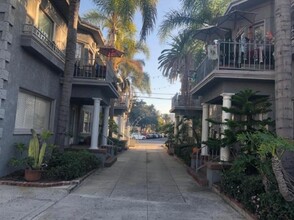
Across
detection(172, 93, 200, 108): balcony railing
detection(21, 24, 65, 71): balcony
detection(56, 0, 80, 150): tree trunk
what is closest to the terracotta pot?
detection(56, 0, 80, 150): tree trunk

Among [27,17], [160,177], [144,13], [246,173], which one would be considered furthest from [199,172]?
[27,17]

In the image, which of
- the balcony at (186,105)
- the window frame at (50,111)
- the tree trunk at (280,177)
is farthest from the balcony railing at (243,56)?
the balcony at (186,105)

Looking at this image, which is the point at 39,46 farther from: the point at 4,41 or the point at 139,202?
the point at 139,202

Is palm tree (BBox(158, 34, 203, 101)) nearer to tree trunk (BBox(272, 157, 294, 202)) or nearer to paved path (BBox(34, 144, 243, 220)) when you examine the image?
paved path (BBox(34, 144, 243, 220))

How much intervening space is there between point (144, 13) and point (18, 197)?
30.3ft

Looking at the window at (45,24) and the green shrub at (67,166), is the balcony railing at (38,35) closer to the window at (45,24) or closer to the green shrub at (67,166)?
the window at (45,24)

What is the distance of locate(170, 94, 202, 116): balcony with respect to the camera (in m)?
23.5

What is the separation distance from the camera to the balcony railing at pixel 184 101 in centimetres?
2383

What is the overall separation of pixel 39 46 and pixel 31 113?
8.34 feet

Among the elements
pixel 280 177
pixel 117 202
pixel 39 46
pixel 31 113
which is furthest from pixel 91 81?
pixel 280 177

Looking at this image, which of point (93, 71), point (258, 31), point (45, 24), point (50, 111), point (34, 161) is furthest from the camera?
point (93, 71)

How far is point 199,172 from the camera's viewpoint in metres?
13.1

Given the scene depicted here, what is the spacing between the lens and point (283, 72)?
7.73 m

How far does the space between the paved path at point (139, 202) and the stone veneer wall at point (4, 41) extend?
324 centimetres
